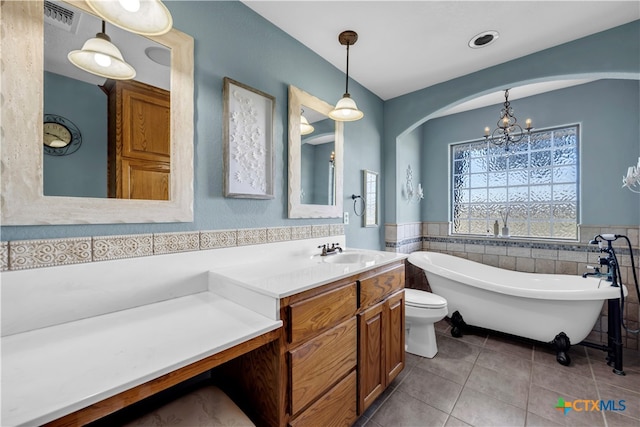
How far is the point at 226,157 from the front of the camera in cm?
151

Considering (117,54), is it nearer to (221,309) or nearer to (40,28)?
(40,28)

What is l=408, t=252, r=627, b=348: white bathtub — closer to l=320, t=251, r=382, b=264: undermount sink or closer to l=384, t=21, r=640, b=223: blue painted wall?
l=384, t=21, r=640, b=223: blue painted wall

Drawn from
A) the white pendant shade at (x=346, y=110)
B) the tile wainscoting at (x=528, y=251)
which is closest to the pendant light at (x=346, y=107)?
the white pendant shade at (x=346, y=110)

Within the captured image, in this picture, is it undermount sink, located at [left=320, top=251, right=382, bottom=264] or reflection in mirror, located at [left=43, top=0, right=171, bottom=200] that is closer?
reflection in mirror, located at [left=43, top=0, right=171, bottom=200]

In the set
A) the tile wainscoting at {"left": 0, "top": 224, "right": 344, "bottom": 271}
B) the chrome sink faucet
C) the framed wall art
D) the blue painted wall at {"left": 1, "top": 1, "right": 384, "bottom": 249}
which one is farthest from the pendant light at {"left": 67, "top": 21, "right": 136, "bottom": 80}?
the chrome sink faucet

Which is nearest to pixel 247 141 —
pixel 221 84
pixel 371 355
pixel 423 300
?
pixel 221 84

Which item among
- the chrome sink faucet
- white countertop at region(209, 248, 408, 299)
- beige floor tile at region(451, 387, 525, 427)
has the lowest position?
beige floor tile at region(451, 387, 525, 427)

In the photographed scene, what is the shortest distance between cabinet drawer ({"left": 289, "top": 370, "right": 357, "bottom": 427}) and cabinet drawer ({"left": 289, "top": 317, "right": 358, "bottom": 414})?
4cm

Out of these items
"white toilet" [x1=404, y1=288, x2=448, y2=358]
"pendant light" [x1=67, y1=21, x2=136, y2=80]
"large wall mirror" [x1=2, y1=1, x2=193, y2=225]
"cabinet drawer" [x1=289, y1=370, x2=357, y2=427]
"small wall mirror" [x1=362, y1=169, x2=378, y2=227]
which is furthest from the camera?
"small wall mirror" [x1=362, y1=169, x2=378, y2=227]

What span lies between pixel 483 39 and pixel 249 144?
1954mm

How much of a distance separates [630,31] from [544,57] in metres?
0.45

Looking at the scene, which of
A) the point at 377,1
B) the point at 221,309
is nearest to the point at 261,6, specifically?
the point at 377,1

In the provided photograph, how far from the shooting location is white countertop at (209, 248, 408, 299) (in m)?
1.11

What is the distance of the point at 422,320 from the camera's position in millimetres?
2193
